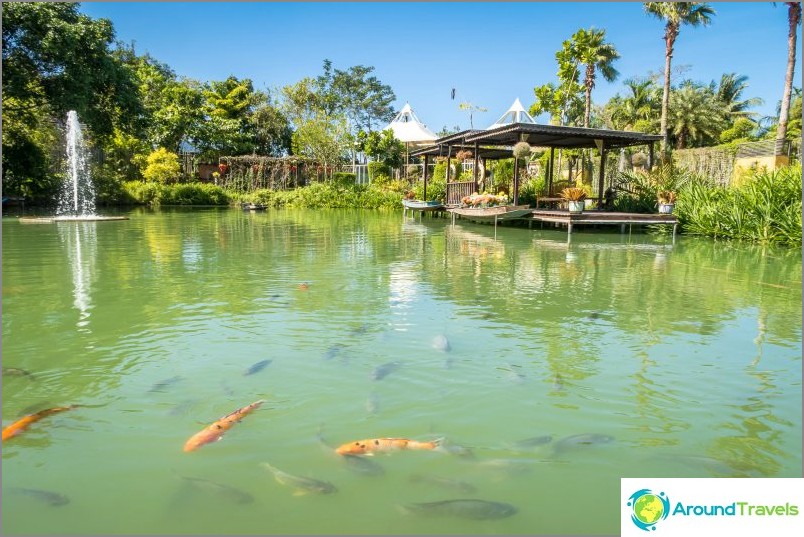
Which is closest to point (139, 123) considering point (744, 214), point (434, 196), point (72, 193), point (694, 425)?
point (72, 193)

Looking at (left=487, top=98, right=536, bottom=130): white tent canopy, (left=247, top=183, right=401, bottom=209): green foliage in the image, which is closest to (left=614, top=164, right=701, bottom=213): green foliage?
(left=247, top=183, right=401, bottom=209): green foliage

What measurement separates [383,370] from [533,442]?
1462 mm

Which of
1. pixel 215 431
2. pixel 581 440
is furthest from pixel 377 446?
pixel 581 440

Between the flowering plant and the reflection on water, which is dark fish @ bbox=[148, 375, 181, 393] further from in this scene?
the flowering plant

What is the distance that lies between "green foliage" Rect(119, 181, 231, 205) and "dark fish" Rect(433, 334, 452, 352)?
2713 centimetres

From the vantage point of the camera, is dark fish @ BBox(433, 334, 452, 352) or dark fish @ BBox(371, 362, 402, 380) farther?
dark fish @ BBox(433, 334, 452, 352)

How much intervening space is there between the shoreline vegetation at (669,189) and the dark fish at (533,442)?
13035 mm

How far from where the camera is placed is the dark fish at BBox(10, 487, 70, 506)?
2656 millimetres

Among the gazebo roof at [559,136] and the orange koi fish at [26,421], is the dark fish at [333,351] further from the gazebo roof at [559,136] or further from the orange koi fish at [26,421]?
the gazebo roof at [559,136]

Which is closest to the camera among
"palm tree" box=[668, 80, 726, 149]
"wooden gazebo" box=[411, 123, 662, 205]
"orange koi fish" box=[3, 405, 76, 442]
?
"orange koi fish" box=[3, 405, 76, 442]

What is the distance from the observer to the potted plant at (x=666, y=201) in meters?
16.6

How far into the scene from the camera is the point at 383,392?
3.94 meters

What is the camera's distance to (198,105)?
35906 millimetres

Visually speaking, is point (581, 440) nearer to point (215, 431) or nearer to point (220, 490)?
point (220, 490)
